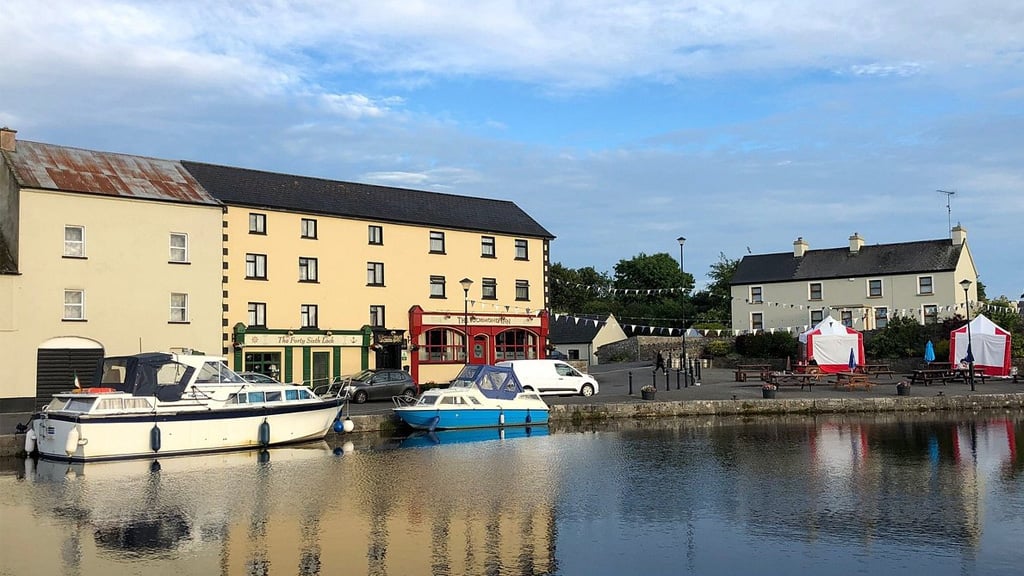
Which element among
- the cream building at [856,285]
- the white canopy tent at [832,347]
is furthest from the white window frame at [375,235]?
the cream building at [856,285]

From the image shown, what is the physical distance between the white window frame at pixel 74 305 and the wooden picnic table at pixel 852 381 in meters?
31.2

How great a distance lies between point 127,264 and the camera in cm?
3594

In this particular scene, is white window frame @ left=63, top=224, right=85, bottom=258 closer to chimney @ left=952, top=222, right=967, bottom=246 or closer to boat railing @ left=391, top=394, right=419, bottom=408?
boat railing @ left=391, top=394, right=419, bottom=408

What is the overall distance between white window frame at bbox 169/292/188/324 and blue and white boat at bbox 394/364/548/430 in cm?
1055

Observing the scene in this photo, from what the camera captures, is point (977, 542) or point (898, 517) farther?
point (898, 517)

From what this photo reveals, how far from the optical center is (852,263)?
6625 centimetres

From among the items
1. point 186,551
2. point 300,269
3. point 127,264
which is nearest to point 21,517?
point 186,551

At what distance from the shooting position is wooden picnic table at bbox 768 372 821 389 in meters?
40.8

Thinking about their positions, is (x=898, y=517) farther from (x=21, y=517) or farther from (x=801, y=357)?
(x=801, y=357)

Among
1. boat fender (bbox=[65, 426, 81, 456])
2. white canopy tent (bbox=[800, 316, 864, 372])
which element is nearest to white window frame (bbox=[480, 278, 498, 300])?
white canopy tent (bbox=[800, 316, 864, 372])

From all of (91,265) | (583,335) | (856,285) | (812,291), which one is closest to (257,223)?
(91,265)

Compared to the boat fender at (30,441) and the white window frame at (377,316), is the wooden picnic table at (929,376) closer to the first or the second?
the white window frame at (377,316)

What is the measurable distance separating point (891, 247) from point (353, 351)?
42034 millimetres

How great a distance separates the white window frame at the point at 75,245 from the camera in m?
34.8
